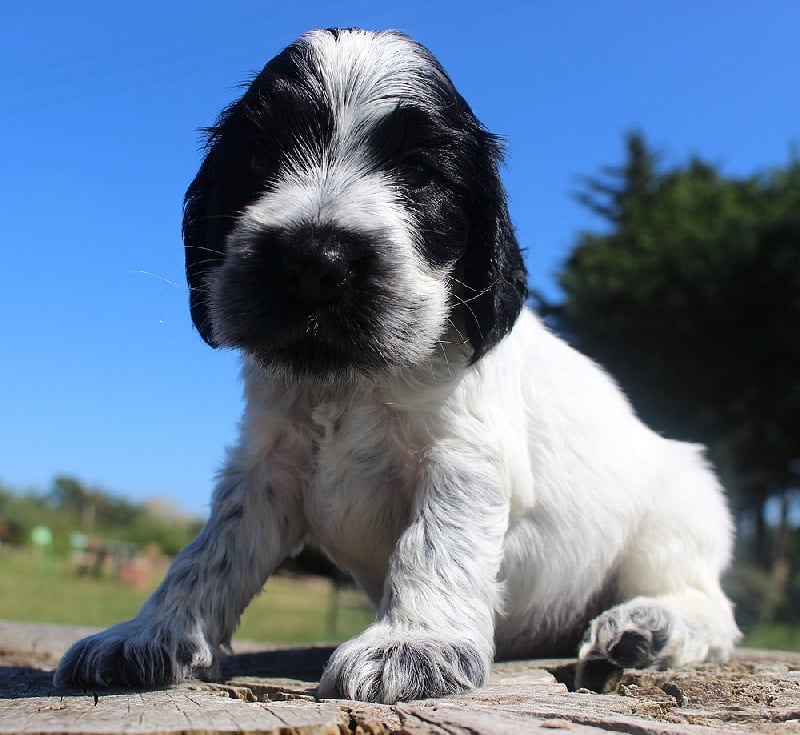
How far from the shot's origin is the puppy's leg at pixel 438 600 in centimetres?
231

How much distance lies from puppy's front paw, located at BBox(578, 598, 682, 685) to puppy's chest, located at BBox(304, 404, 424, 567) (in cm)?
79

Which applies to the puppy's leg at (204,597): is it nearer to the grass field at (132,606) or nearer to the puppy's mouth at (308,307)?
the puppy's mouth at (308,307)

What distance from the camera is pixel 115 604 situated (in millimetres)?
18531

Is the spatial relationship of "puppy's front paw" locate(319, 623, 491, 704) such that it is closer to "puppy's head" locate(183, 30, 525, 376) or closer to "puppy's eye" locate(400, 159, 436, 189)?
"puppy's head" locate(183, 30, 525, 376)

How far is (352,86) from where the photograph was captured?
2.71 meters

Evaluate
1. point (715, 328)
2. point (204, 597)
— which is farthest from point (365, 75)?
point (715, 328)

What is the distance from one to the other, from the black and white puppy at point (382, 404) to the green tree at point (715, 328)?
18347 millimetres

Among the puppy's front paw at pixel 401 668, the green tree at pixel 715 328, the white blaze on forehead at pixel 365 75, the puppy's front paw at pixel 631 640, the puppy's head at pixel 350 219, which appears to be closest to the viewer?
the puppy's front paw at pixel 401 668

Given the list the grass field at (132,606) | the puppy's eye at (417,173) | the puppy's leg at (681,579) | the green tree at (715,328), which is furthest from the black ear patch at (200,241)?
the green tree at (715,328)

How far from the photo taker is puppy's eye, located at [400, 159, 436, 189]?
8.91ft

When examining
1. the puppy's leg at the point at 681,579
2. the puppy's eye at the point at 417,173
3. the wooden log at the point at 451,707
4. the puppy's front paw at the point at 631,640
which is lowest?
the wooden log at the point at 451,707

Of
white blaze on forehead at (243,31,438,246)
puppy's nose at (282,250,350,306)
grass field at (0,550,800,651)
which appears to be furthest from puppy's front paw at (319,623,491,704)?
grass field at (0,550,800,651)

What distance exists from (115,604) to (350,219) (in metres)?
18.0

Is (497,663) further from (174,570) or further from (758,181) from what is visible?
(758,181)
